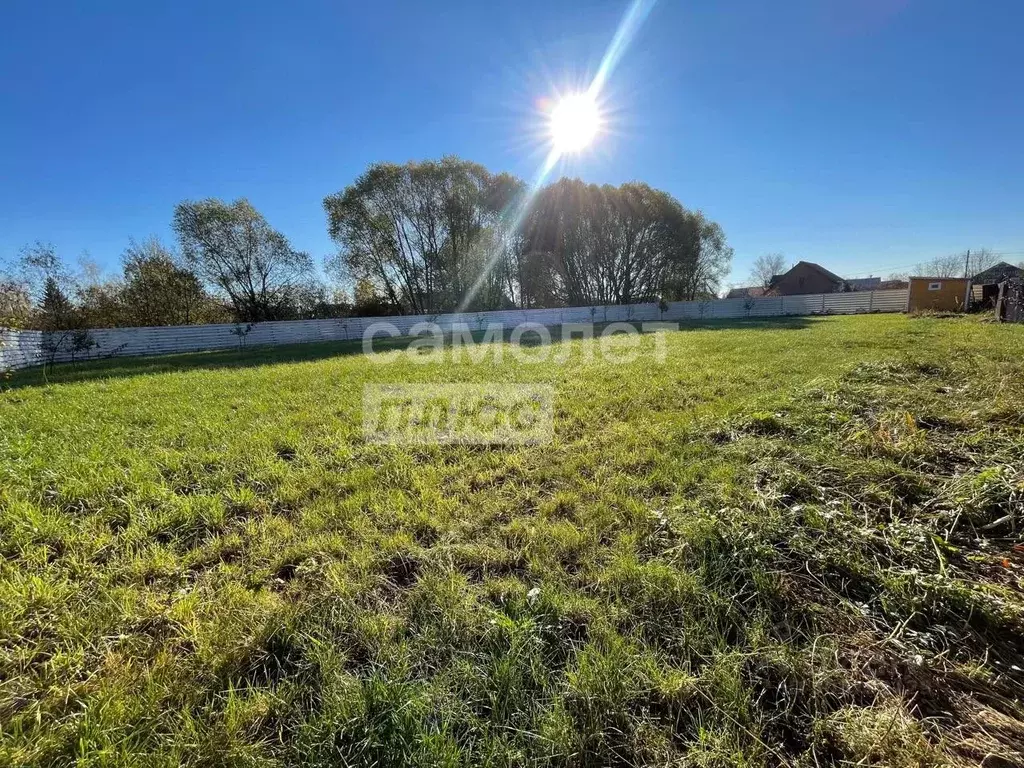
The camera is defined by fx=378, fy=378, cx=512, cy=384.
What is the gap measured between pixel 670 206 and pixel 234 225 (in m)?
23.9

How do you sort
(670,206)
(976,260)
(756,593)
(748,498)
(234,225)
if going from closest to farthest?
(756,593) < (748,498) < (234,225) < (670,206) < (976,260)

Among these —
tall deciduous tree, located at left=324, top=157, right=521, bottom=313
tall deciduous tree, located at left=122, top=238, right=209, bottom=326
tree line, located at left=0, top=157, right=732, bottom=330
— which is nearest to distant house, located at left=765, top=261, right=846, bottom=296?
tree line, located at left=0, top=157, right=732, bottom=330

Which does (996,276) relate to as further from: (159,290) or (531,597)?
(159,290)

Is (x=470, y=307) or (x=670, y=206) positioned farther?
(x=670, y=206)

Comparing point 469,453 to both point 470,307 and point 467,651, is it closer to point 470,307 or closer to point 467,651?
point 467,651

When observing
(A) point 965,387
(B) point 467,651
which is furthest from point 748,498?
(A) point 965,387

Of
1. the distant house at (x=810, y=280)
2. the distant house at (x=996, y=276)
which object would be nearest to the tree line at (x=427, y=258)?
the distant house at (x=810, y=280)

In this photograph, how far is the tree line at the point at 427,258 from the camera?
16516 millimetres

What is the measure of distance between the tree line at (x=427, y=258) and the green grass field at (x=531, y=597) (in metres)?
17.7

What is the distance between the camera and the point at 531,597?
5.06ft

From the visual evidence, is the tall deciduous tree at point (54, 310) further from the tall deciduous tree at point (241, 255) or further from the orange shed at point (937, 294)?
the orange shed at point (937, 294)

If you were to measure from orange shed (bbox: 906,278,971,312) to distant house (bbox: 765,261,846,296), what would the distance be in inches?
459

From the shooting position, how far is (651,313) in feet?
71.6

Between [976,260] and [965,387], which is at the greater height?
[976,260]
